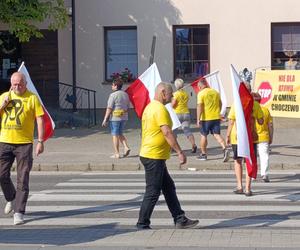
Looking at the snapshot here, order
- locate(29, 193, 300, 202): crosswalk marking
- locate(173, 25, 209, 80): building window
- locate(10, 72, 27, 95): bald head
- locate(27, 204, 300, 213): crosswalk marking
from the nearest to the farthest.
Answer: locate(10, 72, 27, 95): bald head
locate(27, 204, 300, 213): crosswalk marking
locate(29, 193, 300, 202): crosswalk marking
locate(173, 25, 209, 80): building window

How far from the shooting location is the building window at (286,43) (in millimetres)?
26953

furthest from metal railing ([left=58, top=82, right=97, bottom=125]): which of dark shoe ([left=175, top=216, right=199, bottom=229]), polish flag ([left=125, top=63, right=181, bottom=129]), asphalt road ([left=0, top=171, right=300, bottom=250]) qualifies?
dark shoe ([left=175, top=216, right=199, bottom=229])

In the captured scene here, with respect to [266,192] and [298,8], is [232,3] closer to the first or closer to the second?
[298,8]

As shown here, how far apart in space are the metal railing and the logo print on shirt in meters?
16.0

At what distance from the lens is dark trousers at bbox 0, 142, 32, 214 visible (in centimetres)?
1025

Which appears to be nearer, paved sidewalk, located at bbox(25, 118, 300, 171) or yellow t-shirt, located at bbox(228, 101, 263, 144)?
yellow t-shirt, located at bbox(228, 101, 263, 144)

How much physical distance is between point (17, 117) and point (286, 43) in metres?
18.0

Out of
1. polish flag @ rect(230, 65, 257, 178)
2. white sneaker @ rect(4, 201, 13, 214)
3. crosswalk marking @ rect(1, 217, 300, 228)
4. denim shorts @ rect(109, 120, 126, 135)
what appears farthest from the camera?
denim shorts @ rect(109, 120, 126, 135)

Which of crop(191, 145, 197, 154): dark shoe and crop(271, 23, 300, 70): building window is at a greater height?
crop(271, 23, 300, 70): building window

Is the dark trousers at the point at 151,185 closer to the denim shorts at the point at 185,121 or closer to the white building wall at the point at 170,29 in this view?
the denim shorts at the point at 185,121

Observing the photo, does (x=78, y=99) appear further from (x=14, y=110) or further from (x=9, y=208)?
(x=14, y=110)

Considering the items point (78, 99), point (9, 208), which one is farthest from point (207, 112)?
point (78, 99)

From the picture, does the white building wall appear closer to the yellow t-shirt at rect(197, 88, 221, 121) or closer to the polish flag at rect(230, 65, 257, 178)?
the yellow t-shirt at rect(197, 88, 221, 121)

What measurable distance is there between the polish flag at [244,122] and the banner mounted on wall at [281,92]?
6.31m
